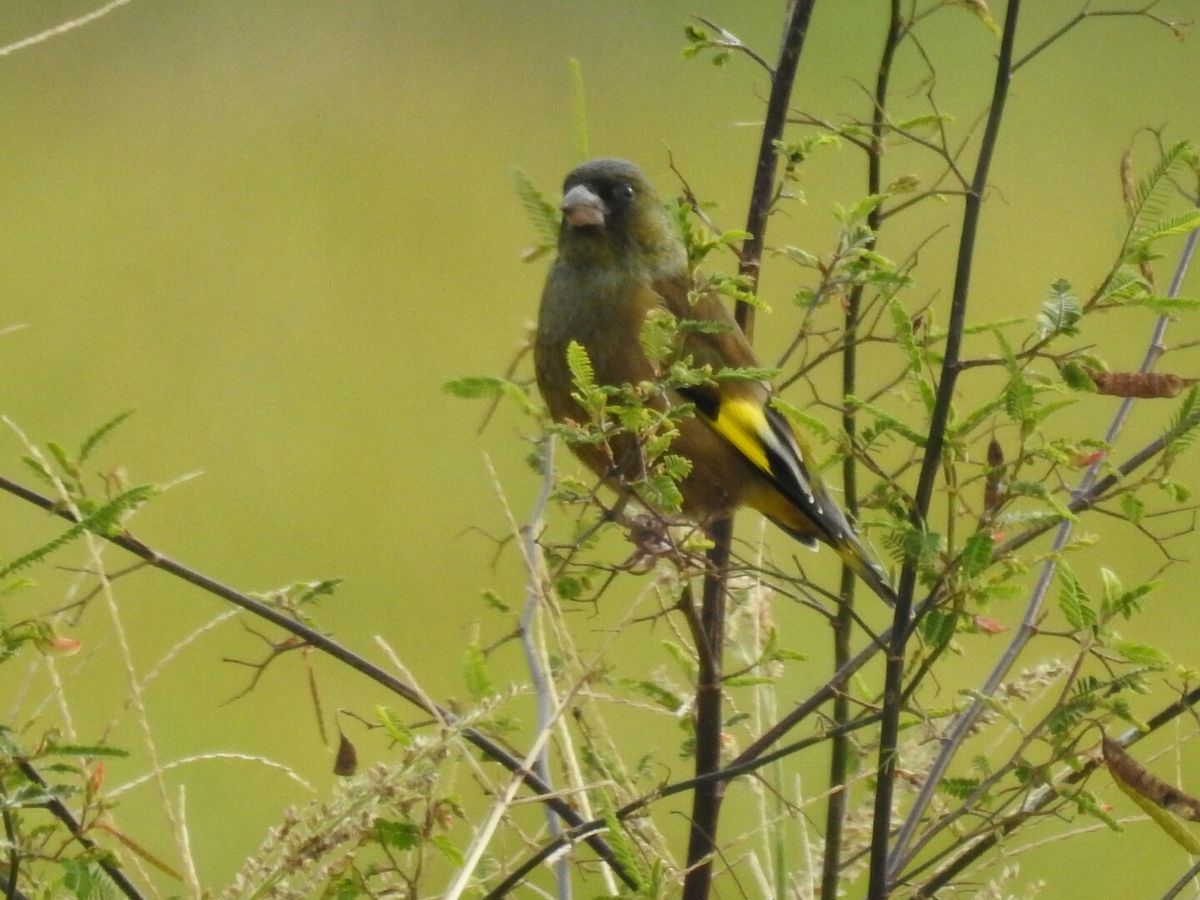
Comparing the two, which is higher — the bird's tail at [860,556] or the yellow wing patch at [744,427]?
the yellow wing patch at [744,427]

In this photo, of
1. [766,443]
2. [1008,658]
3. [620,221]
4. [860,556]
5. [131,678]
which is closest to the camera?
[131,678]

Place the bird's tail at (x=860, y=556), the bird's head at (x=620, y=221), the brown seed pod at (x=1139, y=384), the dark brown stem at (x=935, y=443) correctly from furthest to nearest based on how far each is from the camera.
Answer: the bird's head at (x=620, y=221) → the bird's tail at (x=860, y=556) → the brown seed pod at (x=1139, y=384) → the dark brown stem at (x=935, y=443)

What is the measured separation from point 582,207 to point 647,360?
0.74 ft

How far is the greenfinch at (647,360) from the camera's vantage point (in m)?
2.09

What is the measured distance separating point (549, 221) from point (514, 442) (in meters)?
3.06

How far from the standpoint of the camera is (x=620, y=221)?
225cm

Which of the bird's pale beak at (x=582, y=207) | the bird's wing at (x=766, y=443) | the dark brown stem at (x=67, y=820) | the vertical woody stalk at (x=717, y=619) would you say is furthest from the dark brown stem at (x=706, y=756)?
the bird's pale beak at (x=582, y=207)

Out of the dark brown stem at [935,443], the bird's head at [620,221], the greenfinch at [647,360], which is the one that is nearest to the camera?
the dark brown stem at [935,443]

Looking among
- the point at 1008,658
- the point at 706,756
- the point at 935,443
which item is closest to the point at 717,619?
the point at 706,756

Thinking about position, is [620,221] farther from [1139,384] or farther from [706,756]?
[1139,384]

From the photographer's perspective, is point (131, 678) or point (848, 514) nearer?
point (131, 678)

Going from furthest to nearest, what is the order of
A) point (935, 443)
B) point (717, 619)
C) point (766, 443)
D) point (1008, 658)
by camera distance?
point (766, 443) → point (717, 619) → point (1008, 658) → point (935, 443)

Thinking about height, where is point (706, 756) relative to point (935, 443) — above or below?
below

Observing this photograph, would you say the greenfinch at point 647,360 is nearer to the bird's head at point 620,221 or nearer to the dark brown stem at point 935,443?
the bird's head at point 620,221
